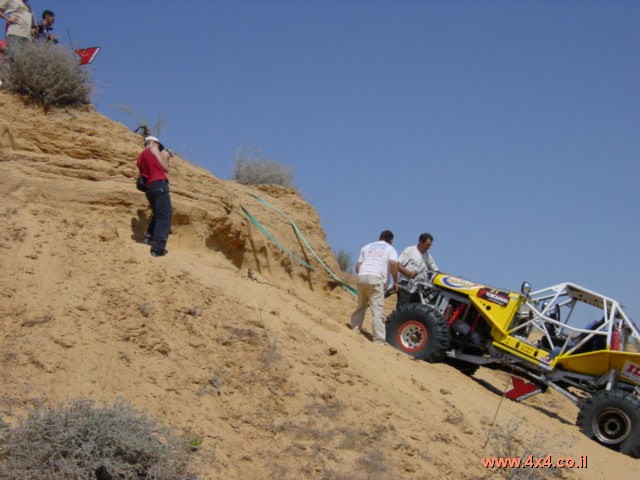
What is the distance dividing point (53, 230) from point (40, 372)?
241cm

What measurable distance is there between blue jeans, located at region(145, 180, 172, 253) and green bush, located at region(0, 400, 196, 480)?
3.41 meters

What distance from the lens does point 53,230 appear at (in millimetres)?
8039

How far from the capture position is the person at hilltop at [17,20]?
33.4ft

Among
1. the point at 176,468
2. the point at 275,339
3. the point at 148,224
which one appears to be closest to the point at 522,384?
the point at 275,339

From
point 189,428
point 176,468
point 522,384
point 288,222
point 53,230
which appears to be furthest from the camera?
point 288,222

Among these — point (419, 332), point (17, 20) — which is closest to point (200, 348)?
point (419, 332)

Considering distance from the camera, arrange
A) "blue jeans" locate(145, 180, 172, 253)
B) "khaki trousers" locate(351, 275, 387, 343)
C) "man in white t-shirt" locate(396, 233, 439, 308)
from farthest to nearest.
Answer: "man in white t-shirt" locate(396, 233, 439, 308)
"khaki trousers" locate(351, 275, 387, 343)
"blue jeans" locate(145, 180, 172, 253)

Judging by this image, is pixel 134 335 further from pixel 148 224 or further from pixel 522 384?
pixel 522 384

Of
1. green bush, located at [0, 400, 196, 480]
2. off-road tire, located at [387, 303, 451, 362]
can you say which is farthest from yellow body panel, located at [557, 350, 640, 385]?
green bush, located at [0, 400, 196, 480]

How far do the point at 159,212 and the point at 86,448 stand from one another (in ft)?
13.3

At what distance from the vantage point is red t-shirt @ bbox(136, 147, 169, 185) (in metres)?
8.61

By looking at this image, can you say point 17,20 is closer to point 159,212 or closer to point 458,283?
point 159,212

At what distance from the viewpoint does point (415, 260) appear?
36.5ft

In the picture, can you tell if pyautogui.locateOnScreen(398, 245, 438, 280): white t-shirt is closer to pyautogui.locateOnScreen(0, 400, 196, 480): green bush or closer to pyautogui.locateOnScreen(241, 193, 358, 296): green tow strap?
pyautogui.locateOnScreen(241, 193, 358, 296): green tow strap
